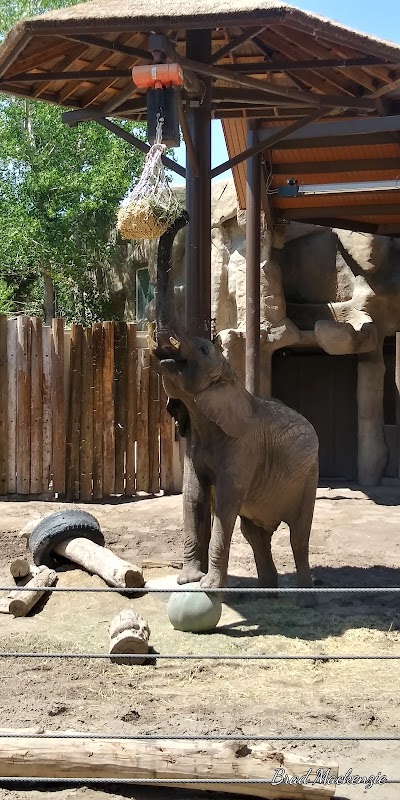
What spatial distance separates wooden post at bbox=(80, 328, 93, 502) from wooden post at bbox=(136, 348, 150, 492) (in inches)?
23.5

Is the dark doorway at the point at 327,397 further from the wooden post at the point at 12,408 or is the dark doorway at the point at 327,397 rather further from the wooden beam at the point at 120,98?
the wooden beam at the point at 120,98

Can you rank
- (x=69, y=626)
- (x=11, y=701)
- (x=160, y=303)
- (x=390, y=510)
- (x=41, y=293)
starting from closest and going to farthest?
(x=11, y=701)
(x=160, y=303)
(x=69, y=626)
(x=390, y=510)
(x=41, y=293)

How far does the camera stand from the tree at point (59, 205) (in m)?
20.0

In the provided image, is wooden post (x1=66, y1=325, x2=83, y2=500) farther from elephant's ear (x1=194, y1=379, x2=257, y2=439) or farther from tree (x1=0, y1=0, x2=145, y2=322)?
tree (x1=0, y1=0, x2=145, y2=322)

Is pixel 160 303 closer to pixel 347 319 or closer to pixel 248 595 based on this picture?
pixel 248 595

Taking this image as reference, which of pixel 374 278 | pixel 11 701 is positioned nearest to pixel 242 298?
pixel 374 278

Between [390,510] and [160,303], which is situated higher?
[160,303]

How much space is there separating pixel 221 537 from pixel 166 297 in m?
1.65

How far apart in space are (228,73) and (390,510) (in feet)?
19.1

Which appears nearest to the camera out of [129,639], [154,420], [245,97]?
[129,639]

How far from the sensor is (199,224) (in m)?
6.20

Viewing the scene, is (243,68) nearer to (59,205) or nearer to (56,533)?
(56,533)

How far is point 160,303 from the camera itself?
5.35 meters
